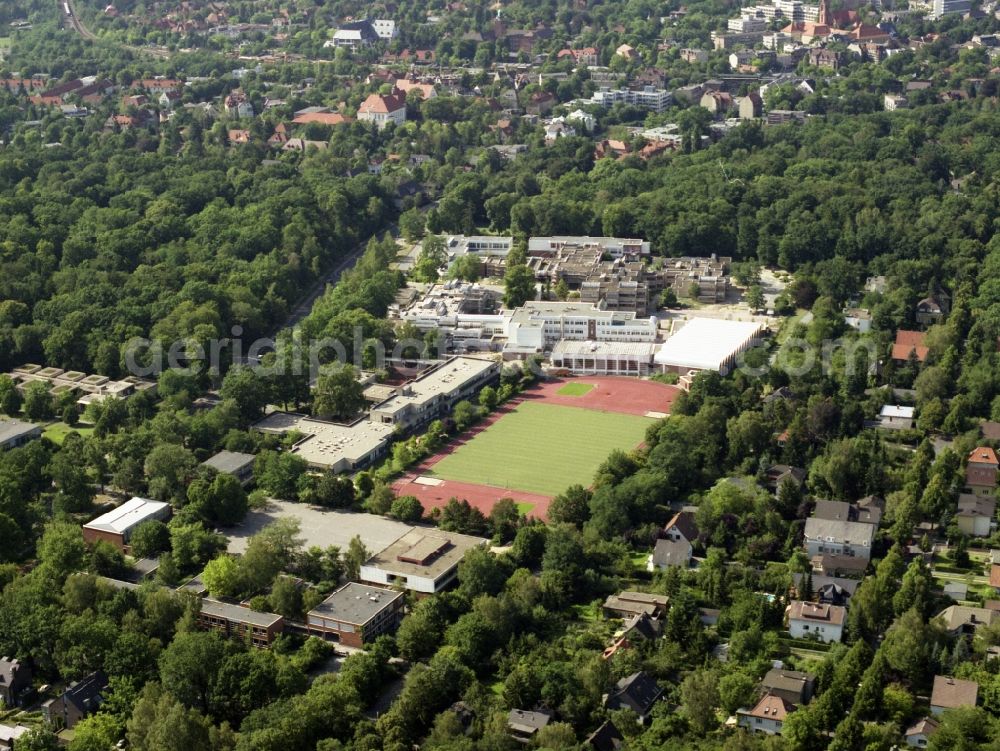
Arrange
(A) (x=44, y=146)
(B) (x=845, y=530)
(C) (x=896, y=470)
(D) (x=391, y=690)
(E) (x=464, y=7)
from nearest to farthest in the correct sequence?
(D) (x=391, y=690) → (B) (x=845, y=530) → (C) (x=896, y=470) → (A) (x=44, y=146) → (E) (x=464, y=7)

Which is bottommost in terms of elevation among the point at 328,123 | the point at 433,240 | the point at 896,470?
the point at 896,470

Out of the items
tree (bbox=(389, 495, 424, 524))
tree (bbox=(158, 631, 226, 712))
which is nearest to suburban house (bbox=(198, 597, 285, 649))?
tree (bbox=(158, 631, 226, 712))

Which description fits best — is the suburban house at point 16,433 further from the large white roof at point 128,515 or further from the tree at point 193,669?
the tree at point 193,669

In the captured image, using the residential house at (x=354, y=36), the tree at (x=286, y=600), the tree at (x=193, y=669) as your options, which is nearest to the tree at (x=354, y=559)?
the tree at (x=286, y=600)

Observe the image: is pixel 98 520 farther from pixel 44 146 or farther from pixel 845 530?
pixel 44 146

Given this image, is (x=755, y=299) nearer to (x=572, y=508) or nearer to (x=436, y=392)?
(x=436, y=392)

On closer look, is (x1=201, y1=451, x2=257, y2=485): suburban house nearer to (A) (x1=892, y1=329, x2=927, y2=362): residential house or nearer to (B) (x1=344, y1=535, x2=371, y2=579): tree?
(B) (x1=344, y1=535, x2=371, y2=579): tree

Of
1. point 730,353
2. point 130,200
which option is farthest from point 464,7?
point 730,353
